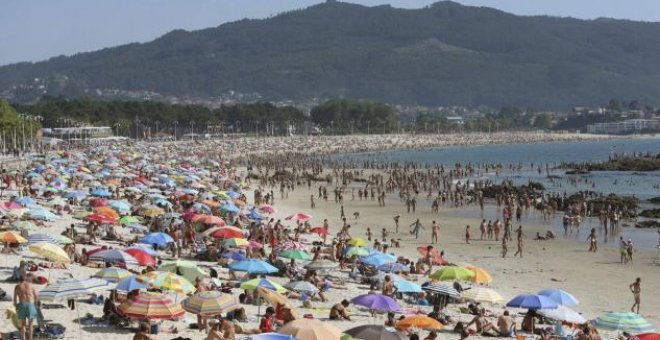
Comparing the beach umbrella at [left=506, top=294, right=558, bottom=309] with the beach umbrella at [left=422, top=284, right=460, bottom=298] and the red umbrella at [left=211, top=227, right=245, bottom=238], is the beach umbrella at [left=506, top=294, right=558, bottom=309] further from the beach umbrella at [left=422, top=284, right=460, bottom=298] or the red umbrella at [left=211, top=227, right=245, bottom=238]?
the red umbrella at [left=211, top=227, right=245, bottom=238]

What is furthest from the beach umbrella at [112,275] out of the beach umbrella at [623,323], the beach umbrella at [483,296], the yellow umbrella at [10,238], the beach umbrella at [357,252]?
the beach umbrella at [623,323]

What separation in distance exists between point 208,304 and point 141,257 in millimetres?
4610

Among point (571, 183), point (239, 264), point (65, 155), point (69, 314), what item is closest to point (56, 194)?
point (239, 264)

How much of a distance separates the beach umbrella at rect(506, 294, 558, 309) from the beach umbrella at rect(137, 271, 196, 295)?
615 cm

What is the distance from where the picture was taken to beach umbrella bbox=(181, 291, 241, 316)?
13250 mm

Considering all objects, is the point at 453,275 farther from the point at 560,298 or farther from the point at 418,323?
the point at 418,323

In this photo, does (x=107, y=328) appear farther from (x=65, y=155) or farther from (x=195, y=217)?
(x=65, y=155)

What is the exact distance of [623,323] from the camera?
14.3 metres

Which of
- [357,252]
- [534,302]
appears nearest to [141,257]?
[357,252]

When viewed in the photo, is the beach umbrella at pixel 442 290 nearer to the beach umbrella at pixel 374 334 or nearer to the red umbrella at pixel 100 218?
the beach umbrella at pixel 374 334

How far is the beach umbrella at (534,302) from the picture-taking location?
15.6m

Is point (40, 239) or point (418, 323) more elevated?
point (40, 239)

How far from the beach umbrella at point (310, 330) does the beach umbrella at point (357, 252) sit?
982 cm

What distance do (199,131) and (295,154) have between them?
4566cm
